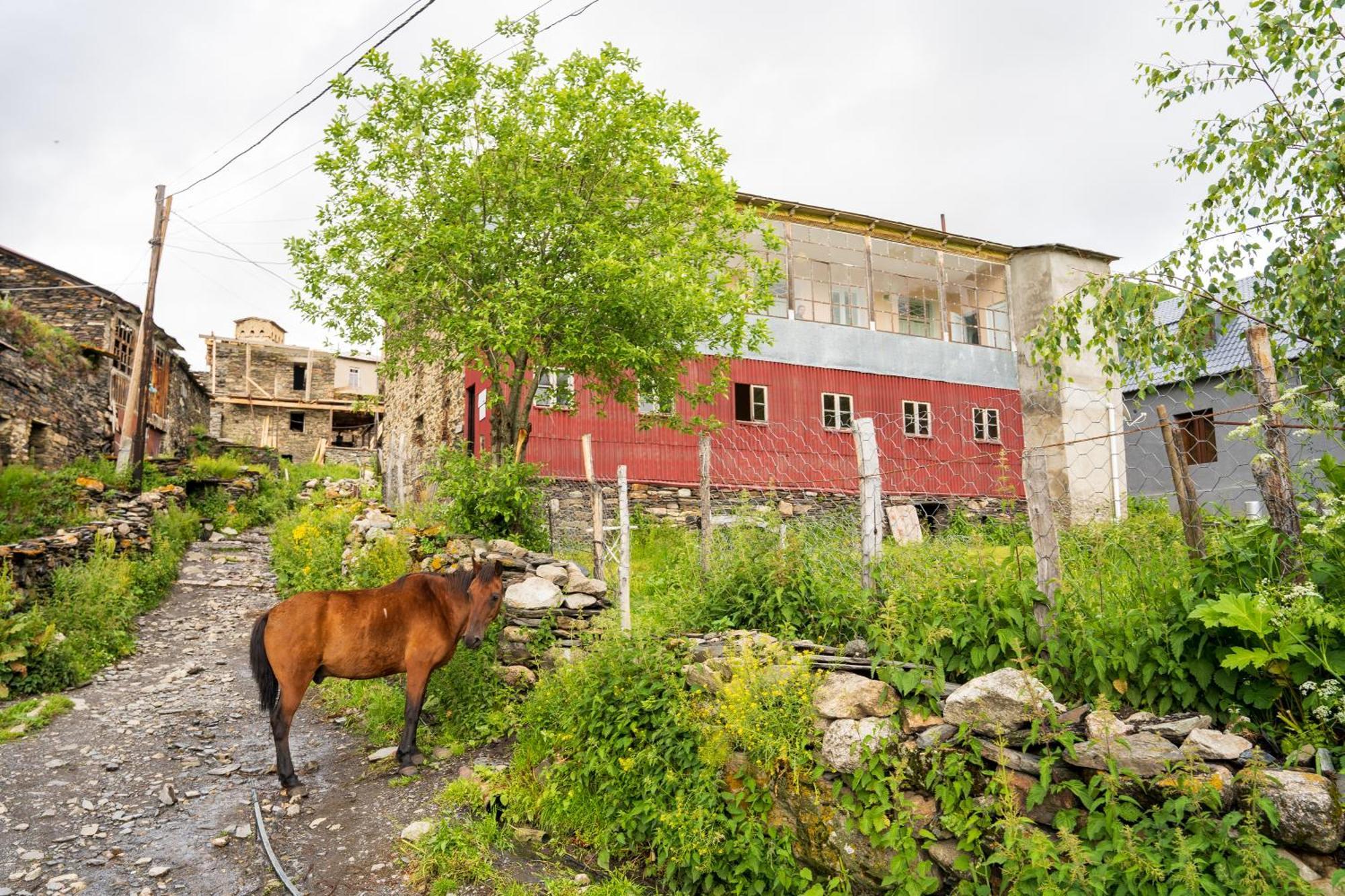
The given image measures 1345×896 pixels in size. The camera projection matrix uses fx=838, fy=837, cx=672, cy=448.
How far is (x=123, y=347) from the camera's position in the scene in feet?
76.6

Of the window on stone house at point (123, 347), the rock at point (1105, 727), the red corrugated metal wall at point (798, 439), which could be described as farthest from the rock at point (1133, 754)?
the window on stone house at point (123, 347)

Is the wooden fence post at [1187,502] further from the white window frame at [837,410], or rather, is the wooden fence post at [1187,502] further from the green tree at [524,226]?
the white window frame at [837,410]

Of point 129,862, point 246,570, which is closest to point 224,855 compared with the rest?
point 129,862

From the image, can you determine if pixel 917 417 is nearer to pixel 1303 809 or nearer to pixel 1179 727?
pixel 1179 727

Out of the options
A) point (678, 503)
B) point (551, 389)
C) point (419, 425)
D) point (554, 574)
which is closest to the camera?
point (554, 574)

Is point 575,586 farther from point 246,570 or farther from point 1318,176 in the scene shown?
point 246,570

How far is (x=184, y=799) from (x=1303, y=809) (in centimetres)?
791

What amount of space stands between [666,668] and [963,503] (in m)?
16.1

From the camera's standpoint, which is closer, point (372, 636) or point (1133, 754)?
point (1133, 754)

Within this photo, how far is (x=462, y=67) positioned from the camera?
1198cm

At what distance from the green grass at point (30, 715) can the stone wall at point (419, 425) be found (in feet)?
26.0

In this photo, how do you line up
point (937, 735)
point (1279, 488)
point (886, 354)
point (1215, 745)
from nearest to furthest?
point (1215, 745) < point (1279, 488) < point (937, 735) < point (886, 354)

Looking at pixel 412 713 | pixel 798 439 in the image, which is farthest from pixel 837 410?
pixel 412 713

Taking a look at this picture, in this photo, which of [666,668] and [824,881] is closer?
[824,881]
